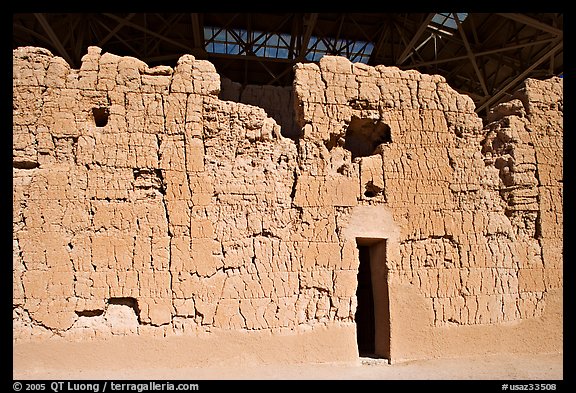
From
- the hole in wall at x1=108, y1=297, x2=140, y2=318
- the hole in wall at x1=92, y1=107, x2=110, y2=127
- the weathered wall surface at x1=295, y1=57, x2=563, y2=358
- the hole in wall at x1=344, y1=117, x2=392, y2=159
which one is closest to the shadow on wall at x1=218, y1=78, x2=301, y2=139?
the hole in wall at x1=344, y1=117, x2=392, y2=159

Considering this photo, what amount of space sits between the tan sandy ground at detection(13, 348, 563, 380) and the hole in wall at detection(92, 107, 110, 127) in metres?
2.99

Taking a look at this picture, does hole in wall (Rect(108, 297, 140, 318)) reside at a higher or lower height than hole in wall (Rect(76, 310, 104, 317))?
higher

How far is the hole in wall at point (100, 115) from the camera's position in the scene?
615 cm

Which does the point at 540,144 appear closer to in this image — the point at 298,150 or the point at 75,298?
the point at 298,150

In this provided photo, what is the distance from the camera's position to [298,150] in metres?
6.58

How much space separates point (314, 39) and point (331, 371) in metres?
10.4

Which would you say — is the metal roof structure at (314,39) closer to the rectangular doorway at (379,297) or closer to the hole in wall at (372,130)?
the hole in wall at (372,130)

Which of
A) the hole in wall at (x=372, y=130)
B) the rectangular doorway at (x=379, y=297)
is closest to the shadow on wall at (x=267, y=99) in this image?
the hole in wall at (x=372, y=130)

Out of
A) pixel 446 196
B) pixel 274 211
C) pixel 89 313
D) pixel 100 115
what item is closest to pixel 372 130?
pixel 446 196

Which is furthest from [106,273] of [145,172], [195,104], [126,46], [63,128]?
[126,46]

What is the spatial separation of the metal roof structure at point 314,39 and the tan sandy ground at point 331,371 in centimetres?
770

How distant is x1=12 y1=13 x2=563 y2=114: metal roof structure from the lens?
11.4 metres

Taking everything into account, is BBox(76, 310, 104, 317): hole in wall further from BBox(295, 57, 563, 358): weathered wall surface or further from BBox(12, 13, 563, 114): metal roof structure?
BBox(12, 13, 563, 114): metal roof structure

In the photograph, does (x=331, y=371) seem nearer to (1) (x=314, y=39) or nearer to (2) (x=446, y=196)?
(2) (x=446, y=196)
